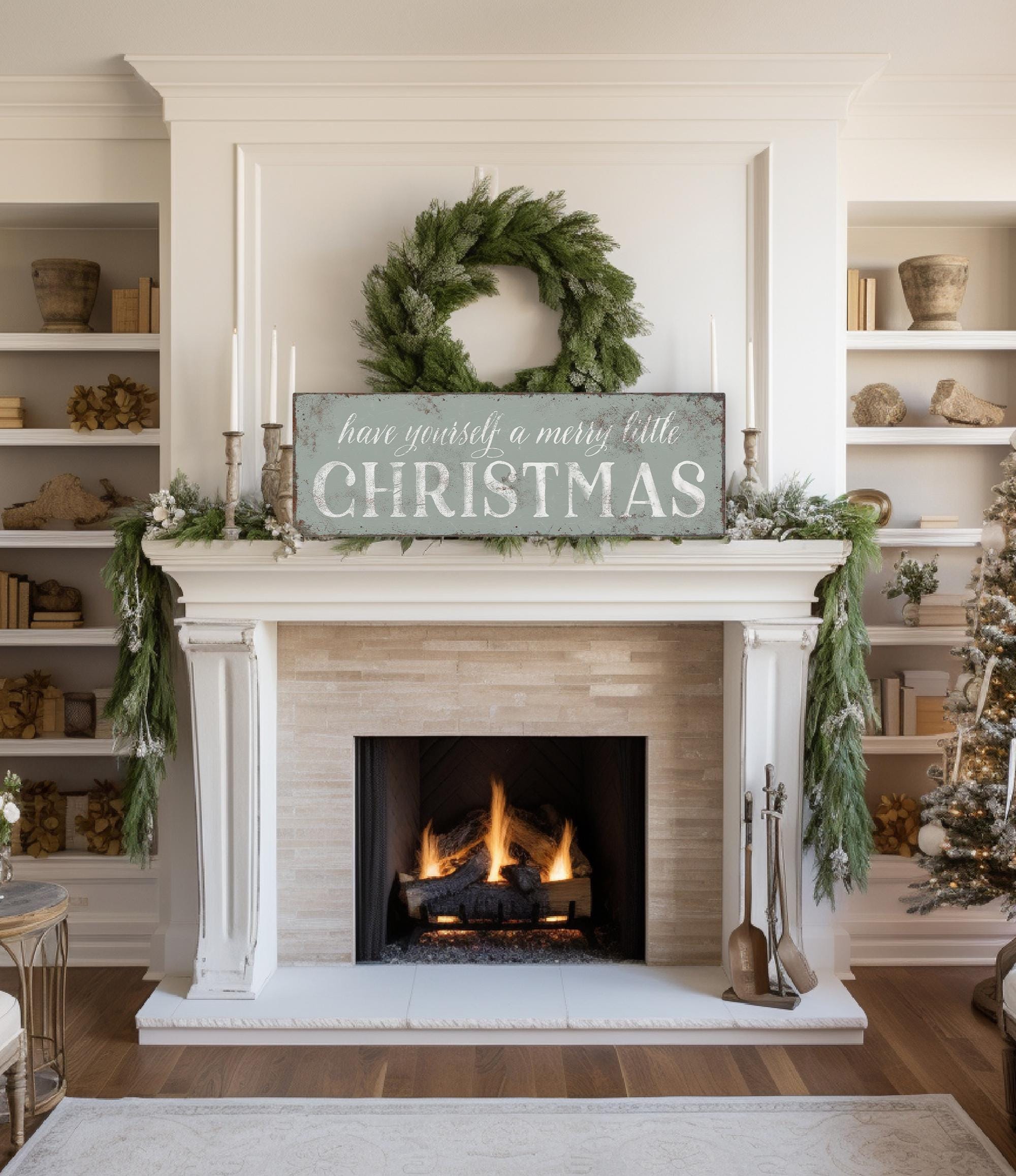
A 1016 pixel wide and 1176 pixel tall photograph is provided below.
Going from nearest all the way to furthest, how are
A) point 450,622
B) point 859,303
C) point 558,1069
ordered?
point 558,1069 < point 450,622 < point 859,303

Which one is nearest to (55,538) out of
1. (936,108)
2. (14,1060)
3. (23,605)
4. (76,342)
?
(23,605)

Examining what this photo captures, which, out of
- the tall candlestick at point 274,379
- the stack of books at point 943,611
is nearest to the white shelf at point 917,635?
the stack of books at point 943,611

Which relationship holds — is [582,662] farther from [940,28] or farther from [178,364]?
[940,28]

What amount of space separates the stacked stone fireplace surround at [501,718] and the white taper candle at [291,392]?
596 mm

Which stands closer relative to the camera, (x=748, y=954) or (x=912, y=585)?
(x=748, y=954)

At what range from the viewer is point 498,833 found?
3.49 metres

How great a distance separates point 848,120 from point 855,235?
Result: 506 mm

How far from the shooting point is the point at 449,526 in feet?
8.80

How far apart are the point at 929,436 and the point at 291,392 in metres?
2.06

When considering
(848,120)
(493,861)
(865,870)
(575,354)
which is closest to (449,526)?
(575,354)

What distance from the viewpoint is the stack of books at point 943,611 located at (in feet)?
11.0

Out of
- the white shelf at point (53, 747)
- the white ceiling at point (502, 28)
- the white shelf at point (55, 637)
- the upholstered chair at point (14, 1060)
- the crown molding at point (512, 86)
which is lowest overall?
the upholstered chair at point (14, 1060)

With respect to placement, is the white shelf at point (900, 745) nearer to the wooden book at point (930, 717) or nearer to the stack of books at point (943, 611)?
the wooden book at point (930, 717)

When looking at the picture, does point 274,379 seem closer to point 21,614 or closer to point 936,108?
point 21,614
